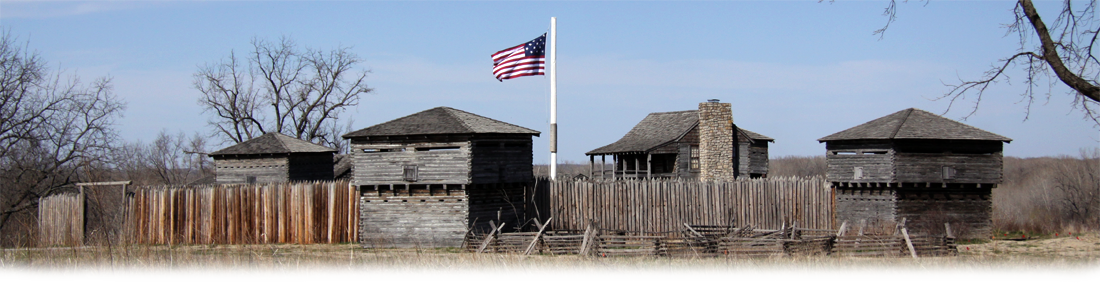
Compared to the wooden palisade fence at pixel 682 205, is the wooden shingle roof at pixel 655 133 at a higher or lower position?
higher

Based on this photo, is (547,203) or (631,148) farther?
(631,148)

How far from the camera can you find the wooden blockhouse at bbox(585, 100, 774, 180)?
33938 millimetres

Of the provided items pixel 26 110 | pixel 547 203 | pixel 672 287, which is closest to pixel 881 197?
pixel 547 203

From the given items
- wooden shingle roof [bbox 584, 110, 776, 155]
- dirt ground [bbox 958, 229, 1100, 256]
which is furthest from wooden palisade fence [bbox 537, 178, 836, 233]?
wooden shingle roof [bbox 584, 110, 776, 155]

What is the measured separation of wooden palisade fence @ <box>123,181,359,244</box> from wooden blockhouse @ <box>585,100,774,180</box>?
14357 mm

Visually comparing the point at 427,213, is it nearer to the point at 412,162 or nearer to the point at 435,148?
the point at 412,162

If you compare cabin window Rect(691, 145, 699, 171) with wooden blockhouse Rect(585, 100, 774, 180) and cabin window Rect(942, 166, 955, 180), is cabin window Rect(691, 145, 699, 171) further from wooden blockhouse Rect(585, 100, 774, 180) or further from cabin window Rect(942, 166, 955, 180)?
cabin window Rect(942, 166, 955, 180)

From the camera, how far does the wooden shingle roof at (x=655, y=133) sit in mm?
37562

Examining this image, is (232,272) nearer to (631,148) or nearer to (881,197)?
(881,197)

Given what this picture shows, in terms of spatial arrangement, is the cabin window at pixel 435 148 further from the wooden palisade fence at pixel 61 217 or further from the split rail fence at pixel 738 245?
the wooden palisade fence at pixel 61 217

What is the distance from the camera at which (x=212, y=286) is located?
30.6ft

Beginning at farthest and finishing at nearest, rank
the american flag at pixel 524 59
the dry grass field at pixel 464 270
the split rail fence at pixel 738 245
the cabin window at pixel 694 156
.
→ the cabin window at pixel 694 156
the american flag at pixel 524 59
the split rail fence at pixel 738 245
the dry grass field at pixel 464 270

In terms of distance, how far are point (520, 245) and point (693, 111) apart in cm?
2311

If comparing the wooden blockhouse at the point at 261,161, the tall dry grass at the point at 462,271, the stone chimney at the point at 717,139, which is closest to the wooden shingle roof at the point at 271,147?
the wooden blockhouse at the point at 261,161
